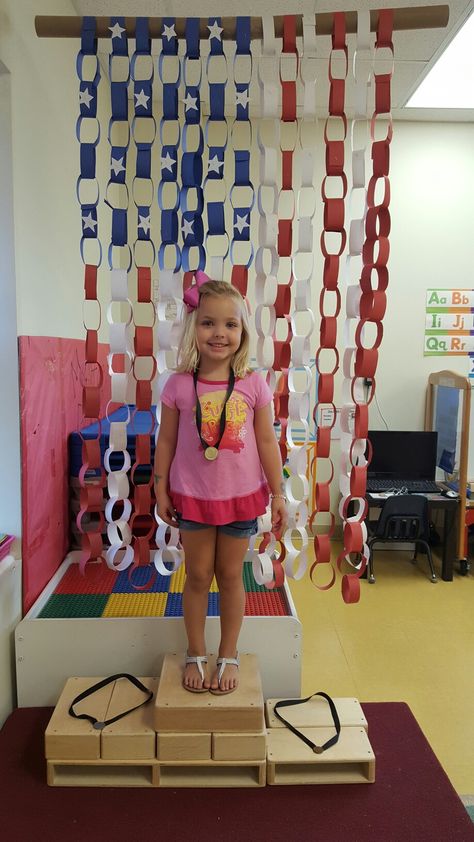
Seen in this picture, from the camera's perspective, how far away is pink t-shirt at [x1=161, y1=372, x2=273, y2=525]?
5.58 feet

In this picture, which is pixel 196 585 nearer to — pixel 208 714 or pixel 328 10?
pixel 208 714

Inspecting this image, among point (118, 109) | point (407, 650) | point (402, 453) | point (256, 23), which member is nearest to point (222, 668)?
point (407, 650)

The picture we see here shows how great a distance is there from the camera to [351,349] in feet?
6.41

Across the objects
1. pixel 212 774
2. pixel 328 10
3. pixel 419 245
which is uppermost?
pixel 328 10

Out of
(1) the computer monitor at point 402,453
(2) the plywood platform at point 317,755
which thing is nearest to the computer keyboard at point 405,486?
(1) the computer monitor at point 402,453

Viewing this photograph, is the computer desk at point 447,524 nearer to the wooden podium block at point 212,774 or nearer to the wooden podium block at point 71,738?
the wooden podium block at point 212,774

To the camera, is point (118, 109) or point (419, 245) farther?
point (419, 245)

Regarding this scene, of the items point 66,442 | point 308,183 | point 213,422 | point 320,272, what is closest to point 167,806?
point 213,422

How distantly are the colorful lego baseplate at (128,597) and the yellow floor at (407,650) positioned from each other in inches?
20.2

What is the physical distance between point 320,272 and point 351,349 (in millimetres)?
2342

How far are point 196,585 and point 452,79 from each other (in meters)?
3.32

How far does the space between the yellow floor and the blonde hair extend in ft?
4.66

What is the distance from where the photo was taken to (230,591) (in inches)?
70.7

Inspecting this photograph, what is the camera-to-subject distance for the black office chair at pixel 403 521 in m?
3.56
